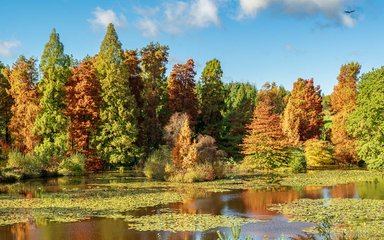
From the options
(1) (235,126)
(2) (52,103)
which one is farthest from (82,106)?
(1) (235,126)

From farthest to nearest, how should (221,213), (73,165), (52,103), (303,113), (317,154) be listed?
1. (303,113)
2. (317,154)
3. (52,103)
4. (73,165)
5. (221,213)

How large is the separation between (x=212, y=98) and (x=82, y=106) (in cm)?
1649

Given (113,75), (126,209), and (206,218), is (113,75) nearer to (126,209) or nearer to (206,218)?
(126,209)

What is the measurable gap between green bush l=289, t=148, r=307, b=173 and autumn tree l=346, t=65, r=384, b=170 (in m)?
5.69

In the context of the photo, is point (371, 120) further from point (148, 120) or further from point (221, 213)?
point (221, 213)

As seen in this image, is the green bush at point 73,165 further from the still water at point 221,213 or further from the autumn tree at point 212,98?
the autumn tree at point 212,98

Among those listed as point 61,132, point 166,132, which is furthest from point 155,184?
point 61,132

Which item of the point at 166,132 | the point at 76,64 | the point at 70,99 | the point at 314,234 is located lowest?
the point at 314,234

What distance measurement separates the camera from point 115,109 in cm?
5238

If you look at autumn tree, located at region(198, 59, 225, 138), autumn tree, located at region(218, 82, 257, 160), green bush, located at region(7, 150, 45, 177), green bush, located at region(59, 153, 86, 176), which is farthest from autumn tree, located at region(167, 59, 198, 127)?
green bush, located at region(7, 150, 45, 177)

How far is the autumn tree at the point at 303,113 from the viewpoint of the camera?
57438 millimetres

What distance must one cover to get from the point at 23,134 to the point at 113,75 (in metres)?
11.8

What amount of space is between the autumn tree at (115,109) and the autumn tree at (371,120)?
23.4m

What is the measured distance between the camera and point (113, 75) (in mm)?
52656
